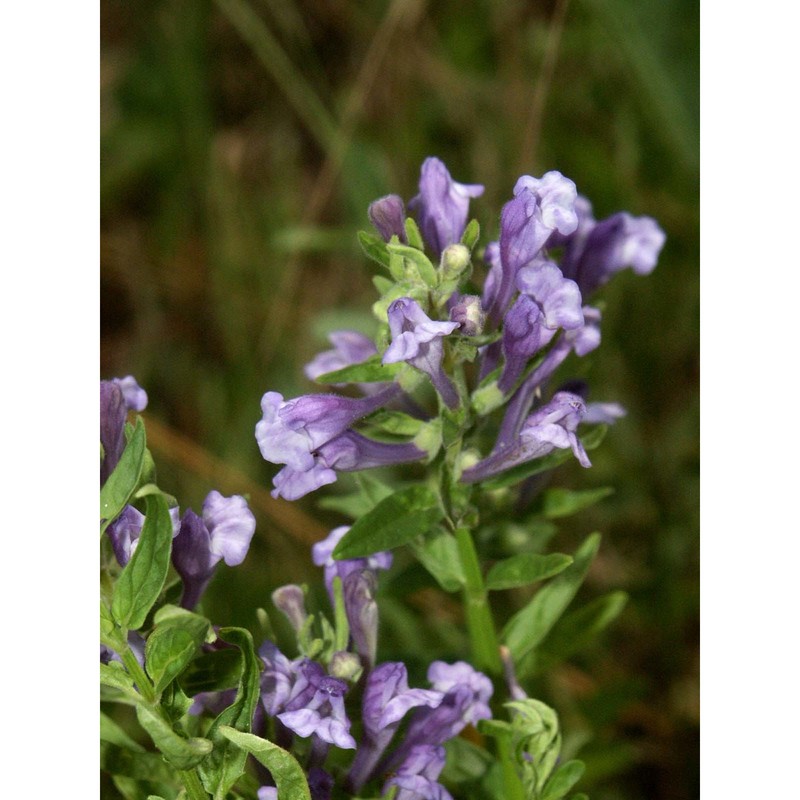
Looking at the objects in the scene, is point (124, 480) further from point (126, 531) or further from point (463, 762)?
point (463, 762)

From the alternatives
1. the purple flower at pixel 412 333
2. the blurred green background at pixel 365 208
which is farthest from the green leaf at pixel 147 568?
the blurred green background at pixel 365 208

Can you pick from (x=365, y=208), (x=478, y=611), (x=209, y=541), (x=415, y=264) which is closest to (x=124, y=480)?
(x=209, y=541)

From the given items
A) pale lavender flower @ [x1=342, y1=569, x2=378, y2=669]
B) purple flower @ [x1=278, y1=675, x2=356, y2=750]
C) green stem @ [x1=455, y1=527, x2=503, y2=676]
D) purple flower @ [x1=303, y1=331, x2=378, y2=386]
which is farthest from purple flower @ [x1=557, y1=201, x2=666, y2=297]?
purple flower @ [x1=278, y1=675, x2=356, y2=750]

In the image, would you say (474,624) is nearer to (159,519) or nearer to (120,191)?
(159,519)

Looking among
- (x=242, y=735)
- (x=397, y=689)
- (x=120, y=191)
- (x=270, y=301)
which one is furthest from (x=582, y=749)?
(x=120, y=191)

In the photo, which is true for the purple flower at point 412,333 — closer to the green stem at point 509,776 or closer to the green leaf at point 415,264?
the green leaf at point 415,264
